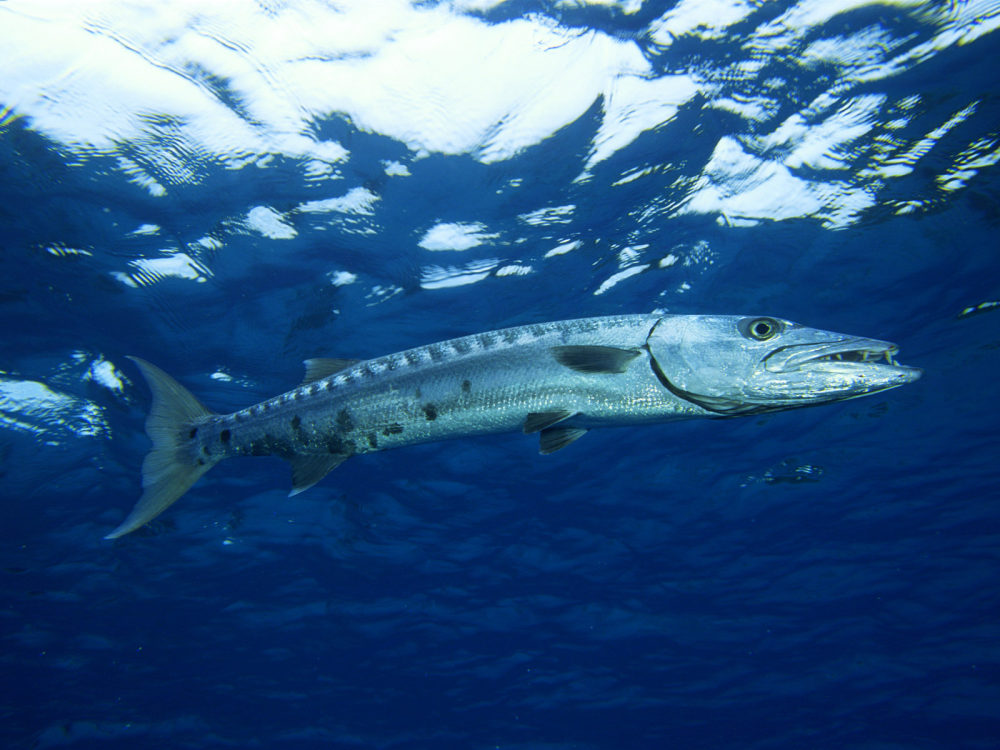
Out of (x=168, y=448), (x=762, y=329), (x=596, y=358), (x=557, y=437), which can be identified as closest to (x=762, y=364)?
(x=762, y=329)

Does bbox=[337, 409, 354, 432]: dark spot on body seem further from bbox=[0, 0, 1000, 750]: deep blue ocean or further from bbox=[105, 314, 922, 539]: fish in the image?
bbox=[0, 0, 1000, 750]: deep blue ocean

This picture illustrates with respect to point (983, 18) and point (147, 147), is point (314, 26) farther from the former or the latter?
point (983, 18)

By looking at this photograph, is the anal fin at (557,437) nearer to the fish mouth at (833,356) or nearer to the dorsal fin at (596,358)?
the dorsal fin at (596,358)

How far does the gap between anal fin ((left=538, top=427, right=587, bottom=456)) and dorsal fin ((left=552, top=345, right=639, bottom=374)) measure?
1.37 feet

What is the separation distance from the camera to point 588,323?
358 centimetres

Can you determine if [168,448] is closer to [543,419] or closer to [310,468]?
[310,468]

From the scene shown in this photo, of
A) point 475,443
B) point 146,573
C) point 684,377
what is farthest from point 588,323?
point 146,573

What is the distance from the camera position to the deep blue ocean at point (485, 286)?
6035 mm

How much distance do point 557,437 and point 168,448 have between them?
316cm

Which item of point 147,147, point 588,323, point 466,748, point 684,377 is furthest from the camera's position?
point 466,748

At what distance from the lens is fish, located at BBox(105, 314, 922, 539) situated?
9.39 feet

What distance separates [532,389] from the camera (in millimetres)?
3355

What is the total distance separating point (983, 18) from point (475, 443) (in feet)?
36.2

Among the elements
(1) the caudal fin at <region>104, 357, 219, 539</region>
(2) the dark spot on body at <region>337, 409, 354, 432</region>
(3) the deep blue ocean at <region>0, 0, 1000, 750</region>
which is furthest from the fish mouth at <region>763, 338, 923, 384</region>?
(3) the deep blue ocean at <region>0, 0, 1000, 750</region>
